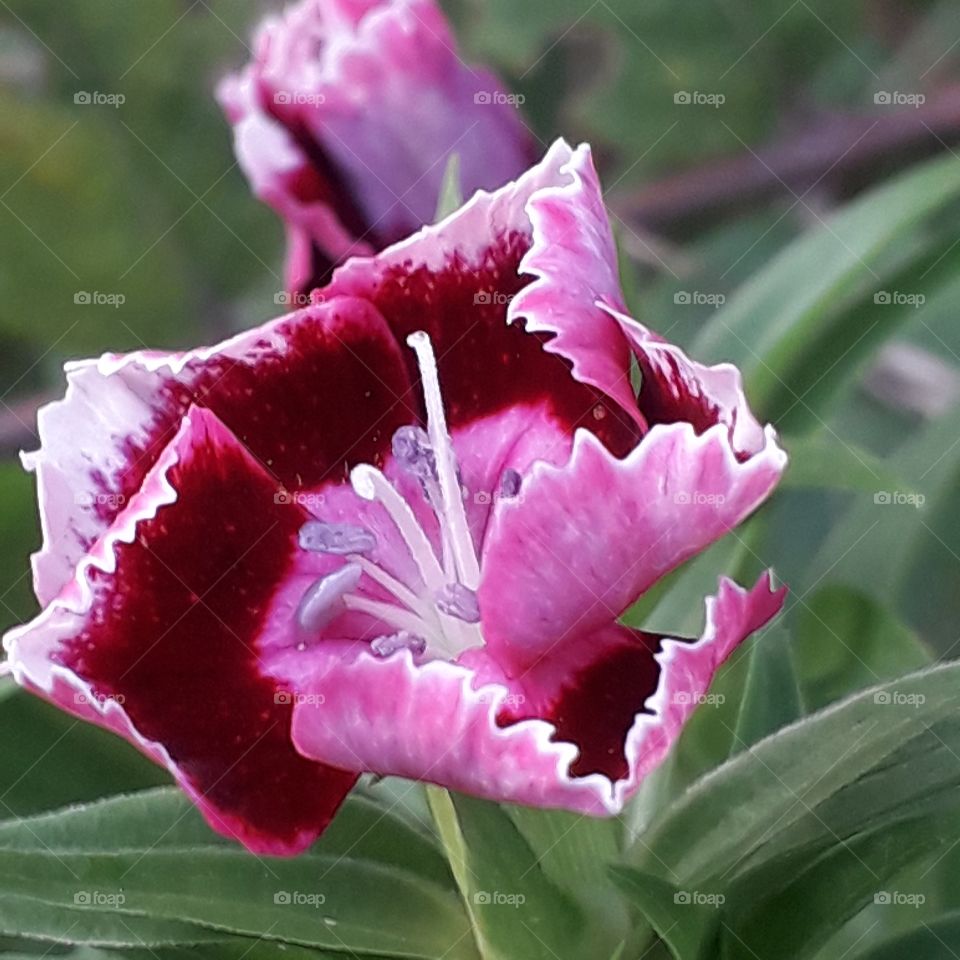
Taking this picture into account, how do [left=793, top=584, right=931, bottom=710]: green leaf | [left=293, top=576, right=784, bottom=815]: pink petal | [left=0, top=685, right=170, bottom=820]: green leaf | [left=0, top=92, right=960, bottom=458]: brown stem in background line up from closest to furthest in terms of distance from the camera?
[left=293, top=576, right=784, bottom=815]: pink petal → [left=0, top=685, right=170, bottom=820]: green leaf → [left=793, top=584, right=931, bottom=710]: green leaf → [left=0, top=92, right=960, bottom=458]: brown stem in background

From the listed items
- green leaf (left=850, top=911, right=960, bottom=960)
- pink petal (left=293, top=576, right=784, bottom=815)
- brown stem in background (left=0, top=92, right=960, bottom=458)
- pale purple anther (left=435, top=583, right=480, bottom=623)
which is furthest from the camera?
brown stem in background (left=0, top=92, right=960, bottom=458)

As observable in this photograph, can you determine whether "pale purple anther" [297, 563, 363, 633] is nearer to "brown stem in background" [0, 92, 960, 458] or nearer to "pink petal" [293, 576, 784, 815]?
"pink petal" [293, 576, 784, 815]

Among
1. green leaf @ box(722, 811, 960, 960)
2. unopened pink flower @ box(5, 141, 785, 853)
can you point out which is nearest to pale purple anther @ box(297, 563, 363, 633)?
unopened pink flower @ box(5, 141, 785, 853)

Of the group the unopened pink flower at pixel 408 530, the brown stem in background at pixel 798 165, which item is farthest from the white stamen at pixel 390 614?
the brown stem in background at pixel 798 165

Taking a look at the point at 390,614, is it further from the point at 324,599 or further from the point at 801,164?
the point at 801,164

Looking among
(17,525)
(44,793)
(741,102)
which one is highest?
(741,102)

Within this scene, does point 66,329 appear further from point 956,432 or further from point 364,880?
point 364,880

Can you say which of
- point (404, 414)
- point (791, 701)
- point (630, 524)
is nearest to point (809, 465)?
point (791, 701)
